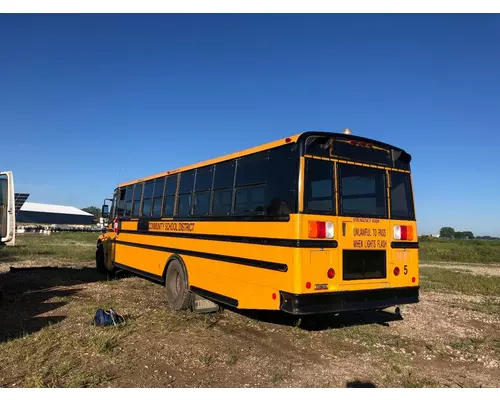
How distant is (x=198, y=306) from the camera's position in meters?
7.62

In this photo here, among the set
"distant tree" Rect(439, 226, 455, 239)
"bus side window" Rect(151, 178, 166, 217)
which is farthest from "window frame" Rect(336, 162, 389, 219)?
"distant tree" Rect(439, 226, 455, 239)

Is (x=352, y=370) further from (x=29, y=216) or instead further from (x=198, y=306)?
(x=29, y=216)

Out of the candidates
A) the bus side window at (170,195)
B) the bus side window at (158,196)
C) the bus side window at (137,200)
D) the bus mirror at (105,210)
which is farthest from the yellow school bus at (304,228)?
the bus mirror at (105,210)

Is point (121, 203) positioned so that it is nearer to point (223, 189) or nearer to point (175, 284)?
point (175, 284)

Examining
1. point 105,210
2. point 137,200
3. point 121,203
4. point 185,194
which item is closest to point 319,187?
point 185,194

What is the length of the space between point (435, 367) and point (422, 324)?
2522 mm

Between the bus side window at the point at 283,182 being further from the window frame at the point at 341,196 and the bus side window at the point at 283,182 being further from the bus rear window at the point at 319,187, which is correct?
the window frame at the point at 341,196

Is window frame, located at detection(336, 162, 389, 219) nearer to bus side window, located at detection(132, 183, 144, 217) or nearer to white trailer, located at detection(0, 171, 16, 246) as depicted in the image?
bus side window, located at detection(132, 183, 144, 217)

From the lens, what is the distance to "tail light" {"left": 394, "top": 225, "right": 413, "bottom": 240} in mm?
6432

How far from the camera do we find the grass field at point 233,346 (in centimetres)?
469

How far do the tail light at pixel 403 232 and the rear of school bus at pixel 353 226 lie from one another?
0.05 ft

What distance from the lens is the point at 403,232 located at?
6527mm

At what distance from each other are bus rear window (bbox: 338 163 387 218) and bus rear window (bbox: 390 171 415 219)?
20 centimetres

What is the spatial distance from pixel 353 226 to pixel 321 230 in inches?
26.6
